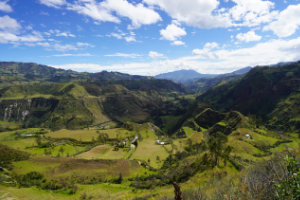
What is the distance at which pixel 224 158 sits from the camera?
236ft

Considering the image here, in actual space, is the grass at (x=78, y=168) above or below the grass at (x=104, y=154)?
above

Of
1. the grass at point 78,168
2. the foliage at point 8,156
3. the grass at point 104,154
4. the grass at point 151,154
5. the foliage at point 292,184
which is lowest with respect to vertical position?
the grass at point 104,154

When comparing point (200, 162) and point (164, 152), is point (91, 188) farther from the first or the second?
point (164, 152)

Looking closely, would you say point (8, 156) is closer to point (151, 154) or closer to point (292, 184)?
point (151, 154)

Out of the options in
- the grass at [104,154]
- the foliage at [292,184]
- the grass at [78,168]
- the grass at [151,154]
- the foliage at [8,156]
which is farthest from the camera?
the grass at [104,154]

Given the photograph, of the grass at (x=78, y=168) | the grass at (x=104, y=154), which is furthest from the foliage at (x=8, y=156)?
the grass at (x=104, y=154)

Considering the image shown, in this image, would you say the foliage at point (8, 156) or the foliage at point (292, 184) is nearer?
the foliage at point (292, 184)

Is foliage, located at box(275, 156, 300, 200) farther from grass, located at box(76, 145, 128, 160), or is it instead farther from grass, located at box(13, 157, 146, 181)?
grass, located at box(76, 145, 128, 160)

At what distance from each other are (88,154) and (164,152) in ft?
209

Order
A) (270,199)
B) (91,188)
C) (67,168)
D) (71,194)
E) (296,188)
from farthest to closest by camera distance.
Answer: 1. (67,168)
2. (91,188)
3. (71,194)
4. (270,199)
5. (296,188)

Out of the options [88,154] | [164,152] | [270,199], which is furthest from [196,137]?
[270,199]

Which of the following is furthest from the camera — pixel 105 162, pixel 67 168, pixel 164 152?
pixel 164 152

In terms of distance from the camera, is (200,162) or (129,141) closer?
(200,162)

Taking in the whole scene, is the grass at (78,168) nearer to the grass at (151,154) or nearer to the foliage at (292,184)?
the grass at (151,154)
